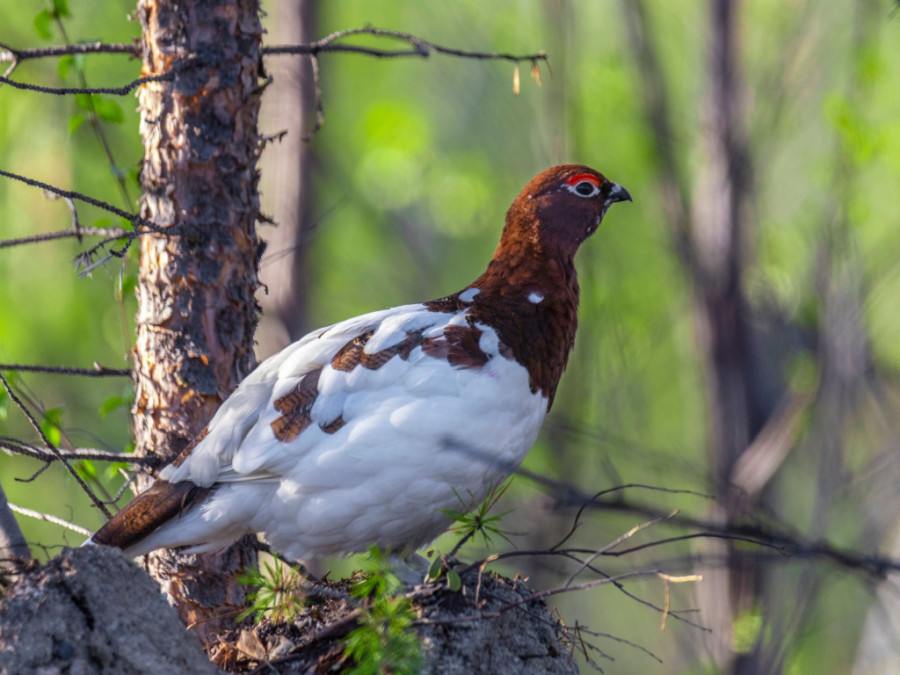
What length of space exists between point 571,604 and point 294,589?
14.7m

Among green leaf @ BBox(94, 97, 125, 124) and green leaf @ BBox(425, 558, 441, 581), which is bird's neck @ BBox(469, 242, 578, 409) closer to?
green leaf @ BBox(425, 558, 441, 581)

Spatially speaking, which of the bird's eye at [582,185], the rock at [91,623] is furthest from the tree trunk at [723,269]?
the rock at [91,623]

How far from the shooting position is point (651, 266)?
1540 cm

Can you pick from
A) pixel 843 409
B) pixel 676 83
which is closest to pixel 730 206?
pixel 843 409

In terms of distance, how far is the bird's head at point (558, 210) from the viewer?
436 cm

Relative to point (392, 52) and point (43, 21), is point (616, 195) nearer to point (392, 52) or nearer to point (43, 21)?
point (392, 52)

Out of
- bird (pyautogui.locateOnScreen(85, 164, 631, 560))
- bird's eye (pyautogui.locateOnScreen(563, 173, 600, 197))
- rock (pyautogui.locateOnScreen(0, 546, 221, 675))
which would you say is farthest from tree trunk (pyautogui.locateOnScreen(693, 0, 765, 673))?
rock (pyautogui.locateOnScreen(0, 546, 221, 675))

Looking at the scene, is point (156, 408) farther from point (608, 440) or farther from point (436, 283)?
point (436, 283)

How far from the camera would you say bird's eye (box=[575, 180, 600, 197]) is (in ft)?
14.6

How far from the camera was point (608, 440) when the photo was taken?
2543 millimetres

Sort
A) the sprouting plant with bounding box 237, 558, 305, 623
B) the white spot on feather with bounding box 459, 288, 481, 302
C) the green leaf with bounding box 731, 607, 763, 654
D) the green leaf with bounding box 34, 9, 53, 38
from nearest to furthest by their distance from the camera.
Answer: the sprouting plant with bounding box 237, 558, 305, 623 → the green leaf with bounding box 34, 9, 53, 38 → the white spot on feather with bounding box 459, 288, 481, 302 → the green leaf with bounding box 731, 607, 763, 654

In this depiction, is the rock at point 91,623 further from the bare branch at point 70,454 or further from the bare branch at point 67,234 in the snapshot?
the bare branch at point 67,234

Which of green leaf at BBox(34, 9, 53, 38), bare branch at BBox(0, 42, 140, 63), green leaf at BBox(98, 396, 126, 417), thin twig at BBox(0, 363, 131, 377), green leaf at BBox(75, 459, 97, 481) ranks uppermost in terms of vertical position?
green leaf at BBox(34, 9, 53, 38)

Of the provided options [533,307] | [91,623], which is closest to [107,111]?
[533,307]
